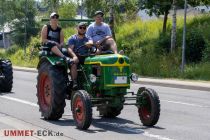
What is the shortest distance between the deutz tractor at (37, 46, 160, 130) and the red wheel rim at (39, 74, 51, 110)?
0.12 metres

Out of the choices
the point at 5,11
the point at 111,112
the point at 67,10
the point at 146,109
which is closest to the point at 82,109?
the point at 146,109

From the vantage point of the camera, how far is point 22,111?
1334 centimetres

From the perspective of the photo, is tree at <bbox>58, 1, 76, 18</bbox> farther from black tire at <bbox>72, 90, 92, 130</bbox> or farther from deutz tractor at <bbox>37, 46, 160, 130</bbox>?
black tire at <bbox>72, 90, 92, 130</bbox>

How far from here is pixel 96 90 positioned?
11070mm

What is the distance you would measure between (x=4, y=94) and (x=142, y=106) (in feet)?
25.6

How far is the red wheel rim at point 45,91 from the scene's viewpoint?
12125mm

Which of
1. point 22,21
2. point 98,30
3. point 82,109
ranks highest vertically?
point 98,30

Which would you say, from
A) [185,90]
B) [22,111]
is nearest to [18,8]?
[185,90]

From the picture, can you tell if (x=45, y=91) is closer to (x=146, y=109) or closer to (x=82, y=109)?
(x=82, y=109)

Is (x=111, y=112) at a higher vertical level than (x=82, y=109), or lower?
lower

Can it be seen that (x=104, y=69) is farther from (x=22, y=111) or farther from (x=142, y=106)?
(x=22, y=111)

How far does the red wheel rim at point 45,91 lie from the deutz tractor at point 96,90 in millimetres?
123

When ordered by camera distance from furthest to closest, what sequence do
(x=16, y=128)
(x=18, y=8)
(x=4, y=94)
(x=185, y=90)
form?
Result: (x=18, y=8) < (x=185, y=90) < (x=4, y=94) < (x=16, y=128)

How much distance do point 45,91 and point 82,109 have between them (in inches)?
86.2
